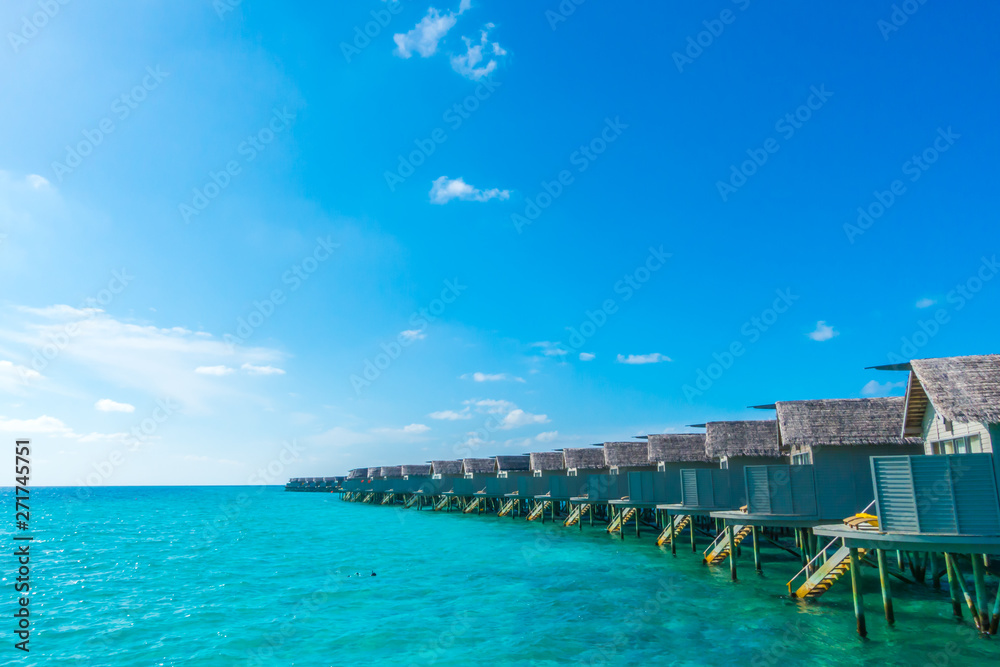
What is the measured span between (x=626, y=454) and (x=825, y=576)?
26.0 m

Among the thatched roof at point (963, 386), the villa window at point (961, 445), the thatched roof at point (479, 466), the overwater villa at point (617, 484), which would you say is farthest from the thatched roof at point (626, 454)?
the thatched roof at point (963, 386)

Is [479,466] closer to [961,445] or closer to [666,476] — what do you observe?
[666,476]

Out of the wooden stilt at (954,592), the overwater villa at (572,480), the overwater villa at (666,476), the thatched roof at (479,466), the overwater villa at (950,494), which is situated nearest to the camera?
the overwater villa at (950,494)

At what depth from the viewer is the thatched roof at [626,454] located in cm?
4225

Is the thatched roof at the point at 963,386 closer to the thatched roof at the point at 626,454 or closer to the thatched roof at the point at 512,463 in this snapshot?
the thatched roof at the point at 626,454

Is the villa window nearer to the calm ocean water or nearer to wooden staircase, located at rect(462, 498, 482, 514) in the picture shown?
the calm ocean water

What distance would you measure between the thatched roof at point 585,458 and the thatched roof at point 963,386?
33.5 meters

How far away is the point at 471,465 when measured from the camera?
70250mm

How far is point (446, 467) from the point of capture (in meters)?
77.0

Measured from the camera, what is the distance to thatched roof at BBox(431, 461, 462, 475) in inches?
2948

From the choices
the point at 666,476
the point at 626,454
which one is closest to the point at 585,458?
the point at 626,454

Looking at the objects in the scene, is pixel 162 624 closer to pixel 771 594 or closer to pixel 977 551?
pixel 771 594

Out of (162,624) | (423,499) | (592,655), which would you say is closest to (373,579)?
(162,624)

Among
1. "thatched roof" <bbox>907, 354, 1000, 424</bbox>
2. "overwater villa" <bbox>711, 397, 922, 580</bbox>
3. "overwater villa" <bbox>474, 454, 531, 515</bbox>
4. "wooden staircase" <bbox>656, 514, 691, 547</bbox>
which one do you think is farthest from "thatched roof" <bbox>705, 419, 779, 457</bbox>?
"overwater villa" <bbox>474, 454, 531, 515</bbox>
